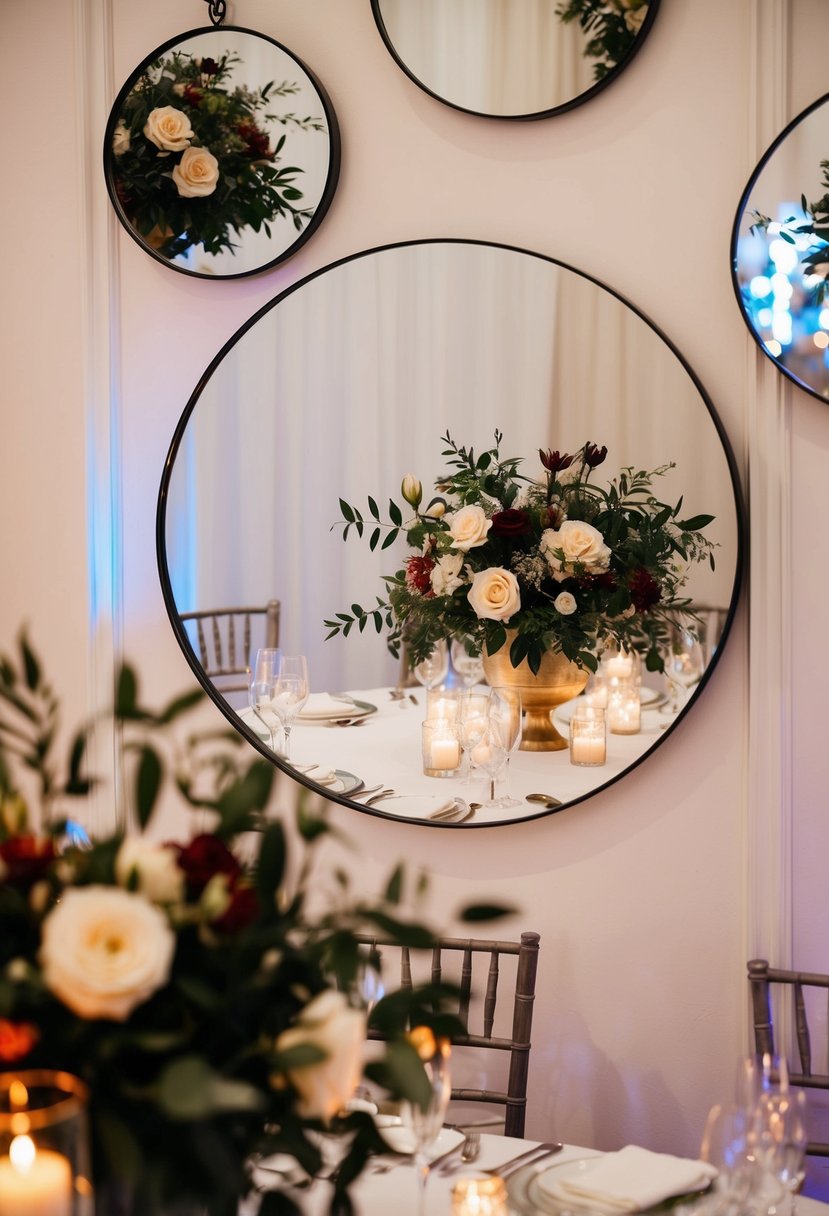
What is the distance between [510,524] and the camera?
7.19ft

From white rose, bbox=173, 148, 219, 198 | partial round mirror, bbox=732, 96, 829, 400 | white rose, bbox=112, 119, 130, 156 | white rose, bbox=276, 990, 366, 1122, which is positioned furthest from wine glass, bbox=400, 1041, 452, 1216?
white rose, bbox=112, 119, 130, 156

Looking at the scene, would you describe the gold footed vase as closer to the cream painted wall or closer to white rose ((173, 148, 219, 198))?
the cream painted wall

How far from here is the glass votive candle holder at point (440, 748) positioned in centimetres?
234

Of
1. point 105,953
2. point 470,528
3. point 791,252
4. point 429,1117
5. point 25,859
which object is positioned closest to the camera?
point 105,953

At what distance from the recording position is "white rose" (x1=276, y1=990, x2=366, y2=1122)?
927mm

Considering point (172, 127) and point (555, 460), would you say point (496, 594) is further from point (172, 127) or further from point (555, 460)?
point (172, 127)

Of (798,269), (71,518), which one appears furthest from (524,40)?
(71,518)

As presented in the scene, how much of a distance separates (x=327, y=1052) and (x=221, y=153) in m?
2.07

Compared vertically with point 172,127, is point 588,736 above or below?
below

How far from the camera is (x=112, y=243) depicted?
259cm

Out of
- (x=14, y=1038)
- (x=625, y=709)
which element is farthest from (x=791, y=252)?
(x=14, y=1038)

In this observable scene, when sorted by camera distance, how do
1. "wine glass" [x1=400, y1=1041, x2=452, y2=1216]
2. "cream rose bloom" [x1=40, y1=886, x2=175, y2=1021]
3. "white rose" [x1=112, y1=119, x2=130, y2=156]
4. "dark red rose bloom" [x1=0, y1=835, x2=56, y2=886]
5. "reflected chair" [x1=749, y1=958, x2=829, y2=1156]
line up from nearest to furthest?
"cream rose bloom" [x1=40, y1=886, x2=175, y2=1021], "dark red rose bloom" [x1=0, y1=835, x2=56, y2=886], "wine glass" [x1=400, y1=1041, x2=452, y2=1216], "reflected chair" [x1=749, y1=958, x2=829, y2=1156], "white rose" [x1=112, y1=119, x2=130, y2=156]

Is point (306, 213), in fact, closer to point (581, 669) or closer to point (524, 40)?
point (524, 40)

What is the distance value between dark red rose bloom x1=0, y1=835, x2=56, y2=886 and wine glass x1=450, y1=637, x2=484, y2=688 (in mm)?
1347
